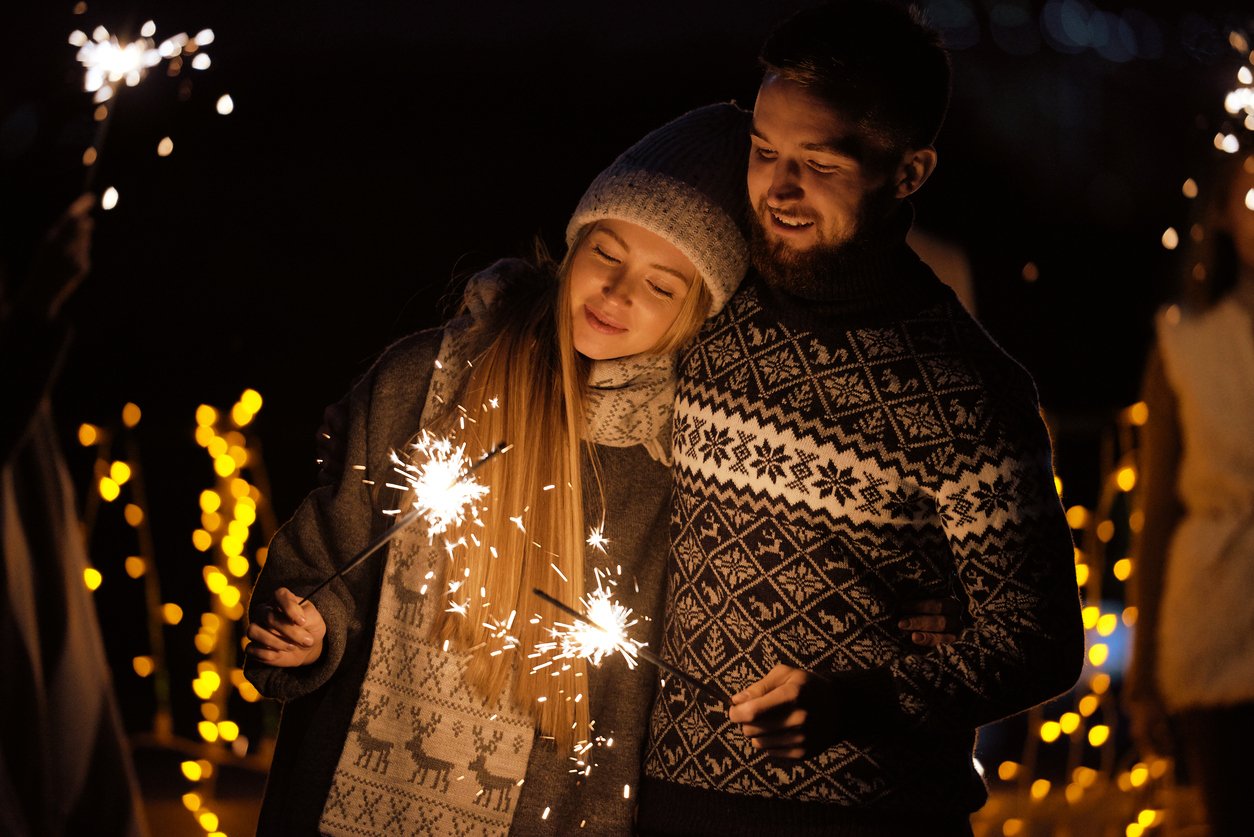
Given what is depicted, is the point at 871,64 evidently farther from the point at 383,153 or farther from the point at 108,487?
the point at 383,153

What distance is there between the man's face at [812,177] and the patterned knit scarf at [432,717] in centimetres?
31

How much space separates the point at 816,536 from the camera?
1807mm

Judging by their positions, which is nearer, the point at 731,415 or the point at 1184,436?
the point at 731,415

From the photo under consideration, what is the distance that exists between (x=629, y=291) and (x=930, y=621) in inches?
26.5

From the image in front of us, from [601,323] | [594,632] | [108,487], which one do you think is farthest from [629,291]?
[108,487]

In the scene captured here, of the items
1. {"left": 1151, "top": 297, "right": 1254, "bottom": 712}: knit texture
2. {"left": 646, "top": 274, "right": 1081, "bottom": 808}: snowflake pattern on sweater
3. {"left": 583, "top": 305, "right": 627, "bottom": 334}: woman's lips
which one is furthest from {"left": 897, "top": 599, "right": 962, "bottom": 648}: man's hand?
{"left": 1151, "top": 297, "right": 1254, "bottom": 712}: knit texture

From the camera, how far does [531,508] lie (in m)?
2.01

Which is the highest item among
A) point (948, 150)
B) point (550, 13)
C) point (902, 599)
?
point (550, 13)

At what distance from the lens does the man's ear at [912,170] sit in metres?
1.88

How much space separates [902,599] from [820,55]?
2.62 feet

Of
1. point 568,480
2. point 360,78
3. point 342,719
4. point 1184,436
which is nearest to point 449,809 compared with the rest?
point 342,719

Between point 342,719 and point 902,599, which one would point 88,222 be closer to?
point 342,719

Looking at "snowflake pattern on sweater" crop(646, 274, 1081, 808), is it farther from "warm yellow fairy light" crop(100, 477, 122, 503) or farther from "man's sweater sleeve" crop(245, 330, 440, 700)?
"warm yellow fairy light" crop(100, 477, 122, 503)

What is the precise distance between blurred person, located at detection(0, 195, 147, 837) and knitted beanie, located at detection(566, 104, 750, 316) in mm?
866
